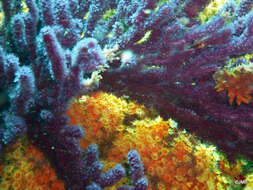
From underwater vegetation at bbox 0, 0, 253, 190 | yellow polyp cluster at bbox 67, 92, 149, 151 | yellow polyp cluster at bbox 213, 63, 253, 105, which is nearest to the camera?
underwater vegetation at bbox 0, 0, 253, 190

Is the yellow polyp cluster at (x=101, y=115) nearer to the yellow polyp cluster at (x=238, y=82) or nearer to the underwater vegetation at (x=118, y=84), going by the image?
the underwater vegetation at (x=118, y=84)

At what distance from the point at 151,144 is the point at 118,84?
2.26 feet

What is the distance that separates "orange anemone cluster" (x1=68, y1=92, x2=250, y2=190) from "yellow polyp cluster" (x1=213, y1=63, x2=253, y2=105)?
782 mm

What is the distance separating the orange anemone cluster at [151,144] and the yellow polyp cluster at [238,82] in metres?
0.78

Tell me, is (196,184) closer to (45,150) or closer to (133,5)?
(45,150)

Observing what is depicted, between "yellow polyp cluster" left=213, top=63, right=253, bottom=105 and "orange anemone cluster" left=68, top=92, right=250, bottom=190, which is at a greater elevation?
"yellow polyp cluster" left=213, top=63, right=253, bottom=105

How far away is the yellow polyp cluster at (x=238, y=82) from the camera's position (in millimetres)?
1514

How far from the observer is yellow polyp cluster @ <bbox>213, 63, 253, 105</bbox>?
4.97ft

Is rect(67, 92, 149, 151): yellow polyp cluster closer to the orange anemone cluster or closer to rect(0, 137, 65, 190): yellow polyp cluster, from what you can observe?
the orange anemone cluster

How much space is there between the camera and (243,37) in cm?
160

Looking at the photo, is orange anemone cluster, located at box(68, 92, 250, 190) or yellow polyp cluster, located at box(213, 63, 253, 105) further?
orange anemone cluster, located at box(68, 92, 250, 190)

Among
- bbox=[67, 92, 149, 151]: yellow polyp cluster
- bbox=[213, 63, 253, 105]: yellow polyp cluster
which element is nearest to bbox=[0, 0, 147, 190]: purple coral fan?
bbox=[67, 92, 149, 151]: yellow polyp cluster

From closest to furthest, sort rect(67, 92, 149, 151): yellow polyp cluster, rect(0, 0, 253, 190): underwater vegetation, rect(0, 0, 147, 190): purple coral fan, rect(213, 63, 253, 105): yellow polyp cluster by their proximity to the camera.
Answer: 1. rect(0, 0, 147, 190): purple coral fan
2. rect(0, 0, 253, 190): underwater vegetation
3. rect(213, 63, 253, 105): yellow polyp cluster
4. rect(67, 92, 149, 151): yellow polyp cluster

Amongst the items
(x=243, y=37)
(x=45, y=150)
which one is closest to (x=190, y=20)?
(x=243, y=37)
